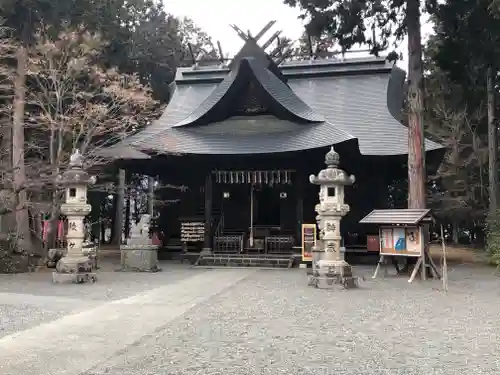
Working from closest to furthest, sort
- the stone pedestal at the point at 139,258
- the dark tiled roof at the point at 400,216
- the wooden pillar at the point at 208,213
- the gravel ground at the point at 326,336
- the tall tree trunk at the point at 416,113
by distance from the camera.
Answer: the gravel ground at the point at 326,336 < the dark tiled roof at the point at 400,216 < the tall tree trunk at the point at 416,113 < the stone pedestal at the point at 139,258 < the wooden pillar at the point at 208,213

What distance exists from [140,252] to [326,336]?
872cm

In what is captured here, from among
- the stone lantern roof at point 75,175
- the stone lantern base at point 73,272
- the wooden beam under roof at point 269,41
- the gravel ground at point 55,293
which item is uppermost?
the wooden beam under roof at point 269,41

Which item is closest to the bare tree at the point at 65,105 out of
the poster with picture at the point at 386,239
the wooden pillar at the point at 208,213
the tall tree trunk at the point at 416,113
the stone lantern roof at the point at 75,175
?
the stone lantern roof at the point at 75,175

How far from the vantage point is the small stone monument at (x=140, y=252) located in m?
13.4

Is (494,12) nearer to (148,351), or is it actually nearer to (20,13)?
(148,351)

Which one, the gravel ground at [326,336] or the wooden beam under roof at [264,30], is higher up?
the wooden beam under roof at [264,30]

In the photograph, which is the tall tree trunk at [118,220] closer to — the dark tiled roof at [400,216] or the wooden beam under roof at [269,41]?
the wooden beam under roof at [269,41]

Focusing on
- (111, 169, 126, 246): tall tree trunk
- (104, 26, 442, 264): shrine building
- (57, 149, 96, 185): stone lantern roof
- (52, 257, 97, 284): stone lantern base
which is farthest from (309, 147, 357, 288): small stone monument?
(111, 169, 126, 246): tall tree trunk

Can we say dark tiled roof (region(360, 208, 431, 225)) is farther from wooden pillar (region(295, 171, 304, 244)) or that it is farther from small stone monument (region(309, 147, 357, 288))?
wooden pillar (region(295, 171, 304, 244))

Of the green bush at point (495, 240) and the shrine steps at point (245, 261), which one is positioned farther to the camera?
the shrine steps at point (245, 261)

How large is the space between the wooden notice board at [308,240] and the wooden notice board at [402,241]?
2.68 meters

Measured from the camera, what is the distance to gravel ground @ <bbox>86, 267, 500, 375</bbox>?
14.7ft

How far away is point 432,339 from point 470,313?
Result: 2035 mm

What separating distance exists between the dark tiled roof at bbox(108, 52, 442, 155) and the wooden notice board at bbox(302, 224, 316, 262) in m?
2.40
